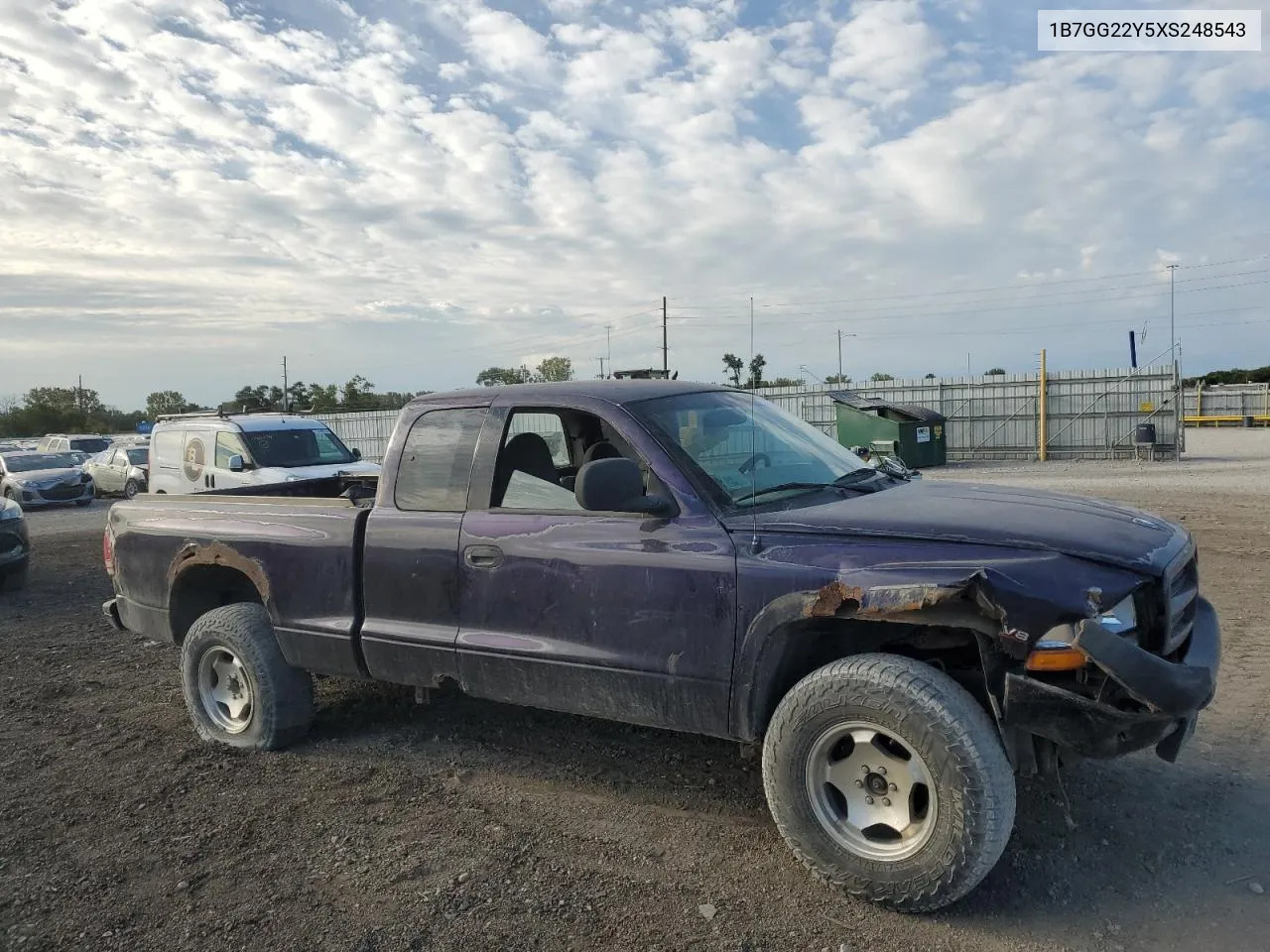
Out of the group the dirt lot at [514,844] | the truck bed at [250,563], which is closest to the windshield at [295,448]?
the truck bed at [250,563]

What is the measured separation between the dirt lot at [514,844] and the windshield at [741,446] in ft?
4.60

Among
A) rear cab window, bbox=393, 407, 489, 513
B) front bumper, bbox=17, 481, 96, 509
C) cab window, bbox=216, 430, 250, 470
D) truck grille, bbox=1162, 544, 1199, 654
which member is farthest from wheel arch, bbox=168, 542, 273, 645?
front bumper, bbox=17, 481, 96, 509

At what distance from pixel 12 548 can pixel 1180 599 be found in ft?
34.8

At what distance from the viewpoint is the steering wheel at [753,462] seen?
150 inches

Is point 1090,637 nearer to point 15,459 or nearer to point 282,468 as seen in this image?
point 282,468

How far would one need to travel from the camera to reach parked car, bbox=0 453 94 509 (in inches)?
769

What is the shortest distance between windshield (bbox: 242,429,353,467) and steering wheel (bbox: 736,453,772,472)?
10204mm

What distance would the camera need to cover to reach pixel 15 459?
67.5 feet

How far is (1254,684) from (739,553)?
3.67 m

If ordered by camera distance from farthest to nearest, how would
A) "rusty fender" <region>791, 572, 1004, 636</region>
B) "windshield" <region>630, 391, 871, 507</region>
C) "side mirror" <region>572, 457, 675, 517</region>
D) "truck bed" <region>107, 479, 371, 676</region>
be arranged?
"truck bed" <region>107, 479, 371, 676</region>, "windshield" <region>630, 391, 871, 507</region>, "side mirror" <region>572, 457, 675, 517</region>, "rusty fender" <region>791, 572, 1004, 636</region>

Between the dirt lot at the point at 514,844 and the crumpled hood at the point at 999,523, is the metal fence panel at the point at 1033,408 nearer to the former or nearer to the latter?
the dirt lot at the point at 514,844

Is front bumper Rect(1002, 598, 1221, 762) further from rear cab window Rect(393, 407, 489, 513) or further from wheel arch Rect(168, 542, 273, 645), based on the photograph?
wheel arch Rect(168, 542, 273, 645)

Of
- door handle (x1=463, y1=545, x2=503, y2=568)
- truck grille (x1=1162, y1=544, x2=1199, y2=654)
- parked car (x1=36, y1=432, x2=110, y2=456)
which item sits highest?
parked car (x1=36, y1=432, x2=110, y2=456)

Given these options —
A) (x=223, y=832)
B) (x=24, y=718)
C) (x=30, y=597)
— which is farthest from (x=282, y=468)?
(x=223, y=832)
